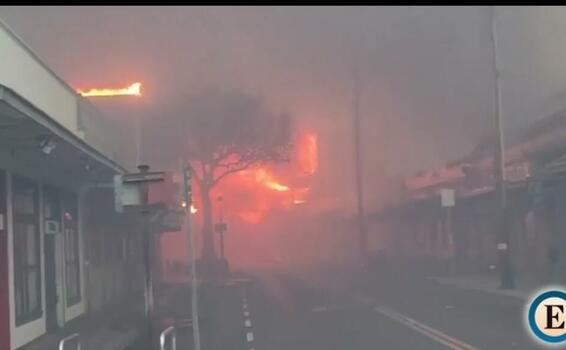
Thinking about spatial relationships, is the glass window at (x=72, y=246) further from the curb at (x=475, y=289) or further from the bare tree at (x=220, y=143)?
the curb at (x=475, y=289)

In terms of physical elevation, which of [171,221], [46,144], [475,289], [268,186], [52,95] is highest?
[52,95]

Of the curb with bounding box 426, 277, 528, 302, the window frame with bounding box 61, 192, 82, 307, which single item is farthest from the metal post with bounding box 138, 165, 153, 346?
the curb with bounding box 426, 277, 528, 302

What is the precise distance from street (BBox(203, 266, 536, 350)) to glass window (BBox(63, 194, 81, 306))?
1770 mm

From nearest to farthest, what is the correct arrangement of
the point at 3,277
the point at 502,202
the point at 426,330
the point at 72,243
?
the point at 3,277 → the point at 72,243 → the point at 426,330 → the point at 502,202

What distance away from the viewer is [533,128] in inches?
764

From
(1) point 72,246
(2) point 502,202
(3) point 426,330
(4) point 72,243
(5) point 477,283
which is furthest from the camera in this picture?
(5) point 477,283

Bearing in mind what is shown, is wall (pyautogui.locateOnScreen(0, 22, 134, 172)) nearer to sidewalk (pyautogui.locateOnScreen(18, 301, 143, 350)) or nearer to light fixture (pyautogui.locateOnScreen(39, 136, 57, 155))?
light fixture (pyautogui.locateOnScreen(39, 136, 57, 155))

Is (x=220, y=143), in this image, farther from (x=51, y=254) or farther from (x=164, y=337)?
(x=51, y=254)

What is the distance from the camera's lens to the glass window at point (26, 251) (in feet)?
31.3

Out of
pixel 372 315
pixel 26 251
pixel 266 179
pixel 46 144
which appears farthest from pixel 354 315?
pixel 266 179

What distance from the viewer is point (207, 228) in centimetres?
558

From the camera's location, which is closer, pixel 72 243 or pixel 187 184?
pixel 187 184

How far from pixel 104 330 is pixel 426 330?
329cm

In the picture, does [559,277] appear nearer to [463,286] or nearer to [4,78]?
[4,78]
